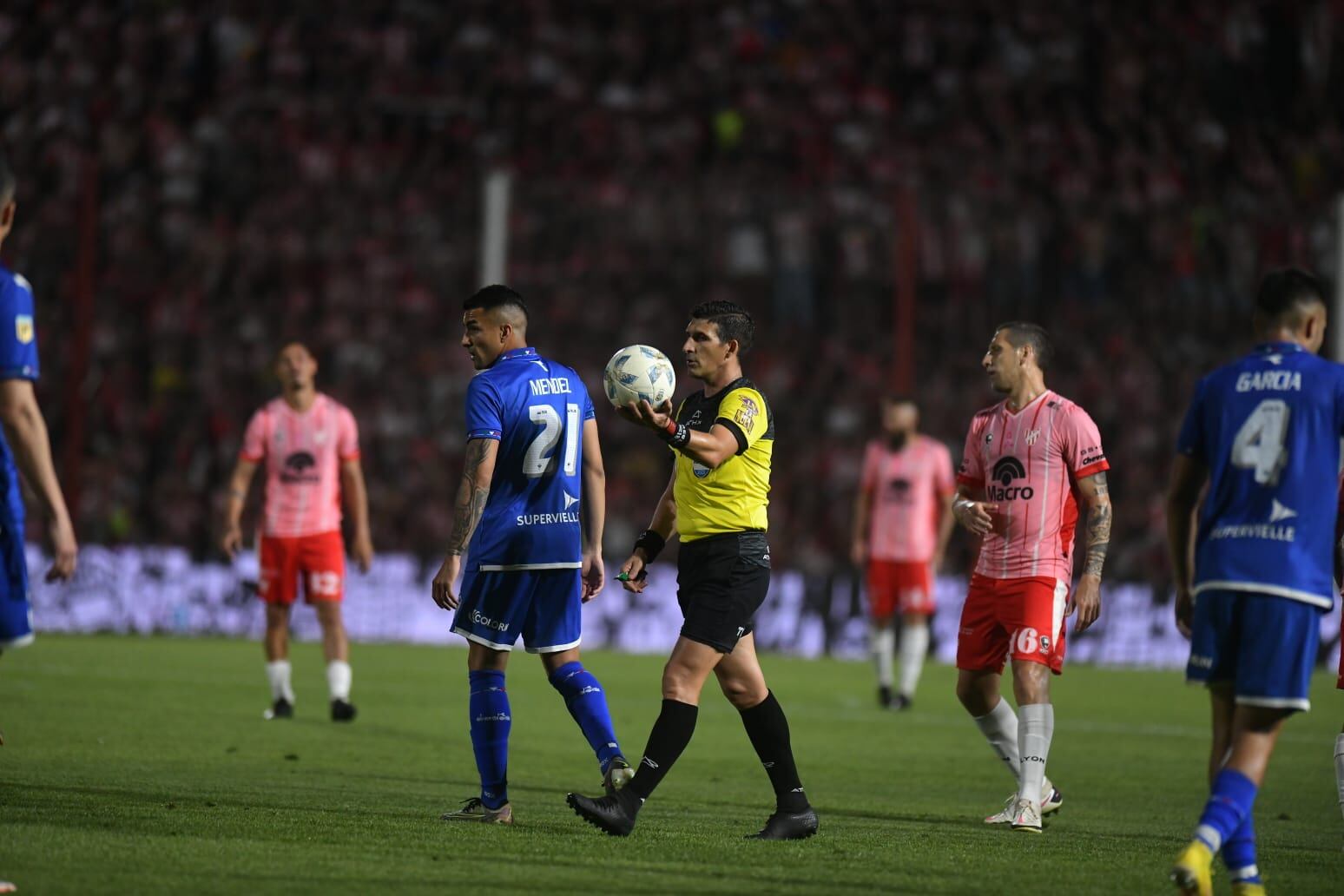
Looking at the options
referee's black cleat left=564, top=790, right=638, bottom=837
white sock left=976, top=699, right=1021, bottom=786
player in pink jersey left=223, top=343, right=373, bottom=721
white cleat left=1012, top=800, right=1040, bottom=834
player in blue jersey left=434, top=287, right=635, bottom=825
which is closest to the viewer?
referee's black cleat left=564, top=790, right=638, bottom=837

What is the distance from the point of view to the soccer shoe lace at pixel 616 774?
287 inches

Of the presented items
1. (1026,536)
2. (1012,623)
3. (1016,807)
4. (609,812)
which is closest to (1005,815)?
(1016,807)

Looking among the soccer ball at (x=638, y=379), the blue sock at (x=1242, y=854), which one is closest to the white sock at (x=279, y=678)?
the soccer ball at (x=638, y=379)

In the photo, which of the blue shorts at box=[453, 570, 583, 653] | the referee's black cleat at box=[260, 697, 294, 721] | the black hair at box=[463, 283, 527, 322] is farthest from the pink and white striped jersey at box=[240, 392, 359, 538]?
the blue shorts at box=[453, 570, 583, 653]

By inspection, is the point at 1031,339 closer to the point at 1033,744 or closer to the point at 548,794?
the point at 1033,744

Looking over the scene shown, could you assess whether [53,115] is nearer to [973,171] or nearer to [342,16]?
[342,16]

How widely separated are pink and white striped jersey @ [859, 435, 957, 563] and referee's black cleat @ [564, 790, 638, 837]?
27.4 ft

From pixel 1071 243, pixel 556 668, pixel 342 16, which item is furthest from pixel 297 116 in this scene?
pixel 556 668

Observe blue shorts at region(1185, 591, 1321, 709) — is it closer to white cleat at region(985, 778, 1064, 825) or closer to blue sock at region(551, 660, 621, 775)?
white cleat at region(985, 778, 1064, 825)

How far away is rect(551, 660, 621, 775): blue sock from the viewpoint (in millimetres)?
7574

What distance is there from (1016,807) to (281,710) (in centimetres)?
593

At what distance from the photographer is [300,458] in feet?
40.8

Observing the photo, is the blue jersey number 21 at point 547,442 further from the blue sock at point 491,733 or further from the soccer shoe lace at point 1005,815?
the soccer shoe lace at point 1005,815

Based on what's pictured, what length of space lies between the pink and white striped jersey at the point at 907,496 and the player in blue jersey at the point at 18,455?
9776 mm
